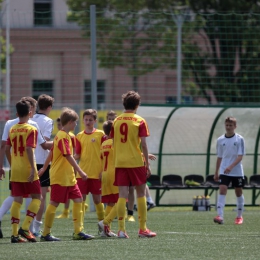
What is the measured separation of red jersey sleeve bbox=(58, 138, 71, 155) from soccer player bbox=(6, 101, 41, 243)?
0.30 meters

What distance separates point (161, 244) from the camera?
1034 centimetres

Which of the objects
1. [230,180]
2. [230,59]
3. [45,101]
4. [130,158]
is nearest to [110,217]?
[130,158]

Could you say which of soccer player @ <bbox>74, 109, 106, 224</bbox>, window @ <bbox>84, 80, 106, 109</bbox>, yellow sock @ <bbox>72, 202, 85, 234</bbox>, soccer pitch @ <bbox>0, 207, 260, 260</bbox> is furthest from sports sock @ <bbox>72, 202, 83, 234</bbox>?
window @ <bbox>84, 80, 106, 109</bbox>

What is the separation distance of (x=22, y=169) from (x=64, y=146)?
55cm

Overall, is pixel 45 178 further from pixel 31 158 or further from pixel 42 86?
pixel 42 86

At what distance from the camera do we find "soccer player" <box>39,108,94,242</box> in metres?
11.0

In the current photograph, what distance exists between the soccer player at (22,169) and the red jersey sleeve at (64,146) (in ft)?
1.00

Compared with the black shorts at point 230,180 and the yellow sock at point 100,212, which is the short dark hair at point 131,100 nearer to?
the yellow sock at point 100,212

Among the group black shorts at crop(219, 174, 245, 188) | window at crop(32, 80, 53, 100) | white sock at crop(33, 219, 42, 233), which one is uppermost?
window at crop(32, 80, 53, 100)

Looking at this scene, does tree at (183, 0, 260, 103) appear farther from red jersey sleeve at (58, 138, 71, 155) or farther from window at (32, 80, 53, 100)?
red jersey sleeve at (58, 138, 71, 155)

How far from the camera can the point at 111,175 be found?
497 inches

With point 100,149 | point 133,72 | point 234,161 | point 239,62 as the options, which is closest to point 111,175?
point 100,149

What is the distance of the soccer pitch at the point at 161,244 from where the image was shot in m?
9.17

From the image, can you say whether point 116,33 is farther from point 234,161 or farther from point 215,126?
point 234,161
